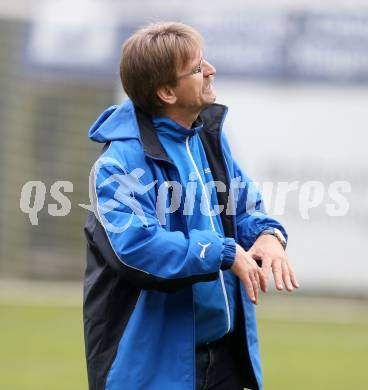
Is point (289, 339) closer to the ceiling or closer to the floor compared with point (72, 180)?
closer to the floor

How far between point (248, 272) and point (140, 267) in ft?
1.17

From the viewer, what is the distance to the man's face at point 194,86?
3.74 m

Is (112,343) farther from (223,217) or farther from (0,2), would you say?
(0,2)

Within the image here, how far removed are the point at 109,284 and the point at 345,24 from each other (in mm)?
9703

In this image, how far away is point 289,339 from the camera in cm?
1027

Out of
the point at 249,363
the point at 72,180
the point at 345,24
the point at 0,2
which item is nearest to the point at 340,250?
the point at 345,24

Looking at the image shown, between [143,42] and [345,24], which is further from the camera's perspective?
[345,24]

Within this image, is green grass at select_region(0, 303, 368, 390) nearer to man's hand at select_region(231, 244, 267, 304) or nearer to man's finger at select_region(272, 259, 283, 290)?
man's finger at select_region(272, 259, 283, 290)

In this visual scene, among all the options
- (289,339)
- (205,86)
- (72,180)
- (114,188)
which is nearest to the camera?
(114,188)

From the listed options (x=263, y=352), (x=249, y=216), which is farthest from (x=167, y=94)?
(x=263, y=352)

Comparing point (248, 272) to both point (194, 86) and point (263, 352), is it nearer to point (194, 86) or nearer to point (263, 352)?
point (194, 86)

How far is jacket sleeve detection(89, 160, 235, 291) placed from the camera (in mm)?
3486

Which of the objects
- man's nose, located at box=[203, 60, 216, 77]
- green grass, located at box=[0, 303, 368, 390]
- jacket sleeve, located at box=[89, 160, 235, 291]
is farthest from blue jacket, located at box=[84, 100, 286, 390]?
green grass, located at box=[0, 303, 368, 390]

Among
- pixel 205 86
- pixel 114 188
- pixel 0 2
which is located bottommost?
pixel 114 188
